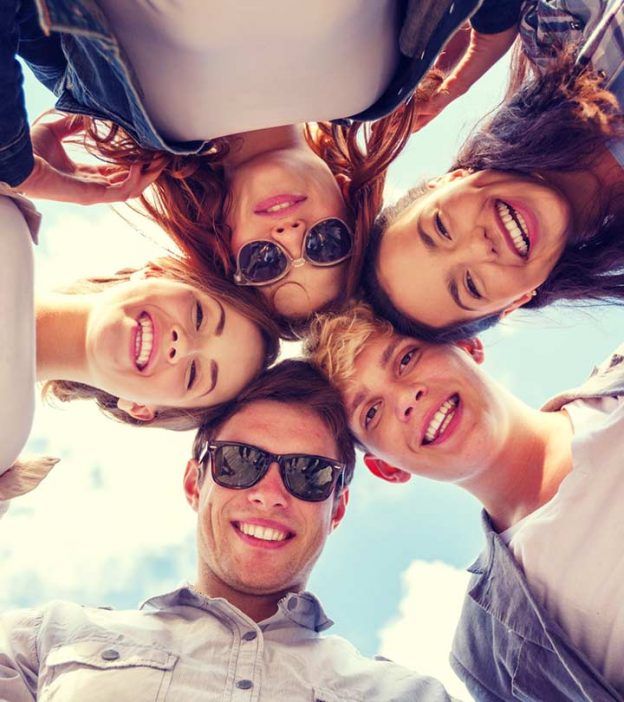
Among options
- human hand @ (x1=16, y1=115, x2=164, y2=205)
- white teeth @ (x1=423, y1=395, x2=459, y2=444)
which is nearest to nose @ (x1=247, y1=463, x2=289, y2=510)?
white teeth @ (x1=423, y1=395, x2=459, y2=444)

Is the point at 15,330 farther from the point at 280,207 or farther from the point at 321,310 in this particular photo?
the point at 321,310

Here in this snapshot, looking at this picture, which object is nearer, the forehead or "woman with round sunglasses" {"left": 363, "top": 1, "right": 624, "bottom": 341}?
"woman with round sunglasses" {"left": 363, "top": 1, "right": 624, "bottom": 341}

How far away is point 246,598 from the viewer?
365 cm

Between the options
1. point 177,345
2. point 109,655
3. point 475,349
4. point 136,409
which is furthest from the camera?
point 475,349

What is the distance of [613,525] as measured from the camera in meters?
2.88

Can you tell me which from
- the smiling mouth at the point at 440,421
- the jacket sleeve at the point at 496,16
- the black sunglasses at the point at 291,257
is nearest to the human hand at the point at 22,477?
the black sunglasses at the point at 291,257

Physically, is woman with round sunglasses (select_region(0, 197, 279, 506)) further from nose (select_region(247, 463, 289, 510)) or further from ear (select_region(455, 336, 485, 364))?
ear (select_region(455, 336, 485, 364))

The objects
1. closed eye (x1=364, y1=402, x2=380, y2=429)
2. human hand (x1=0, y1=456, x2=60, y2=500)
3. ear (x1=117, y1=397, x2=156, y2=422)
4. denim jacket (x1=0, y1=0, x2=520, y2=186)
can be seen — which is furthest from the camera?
ear (x1=117, y1=397, x2=156, y2=422)

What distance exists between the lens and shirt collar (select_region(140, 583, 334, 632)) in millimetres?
3418

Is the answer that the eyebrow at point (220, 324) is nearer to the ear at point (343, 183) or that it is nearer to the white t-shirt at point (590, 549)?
the ear at point (343, 183)

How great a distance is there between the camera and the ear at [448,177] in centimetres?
344

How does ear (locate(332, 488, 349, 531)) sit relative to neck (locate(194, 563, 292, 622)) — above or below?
above

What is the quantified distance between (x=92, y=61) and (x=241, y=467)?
1.89m

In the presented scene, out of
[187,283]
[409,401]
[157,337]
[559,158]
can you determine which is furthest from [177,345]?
[559,158]
